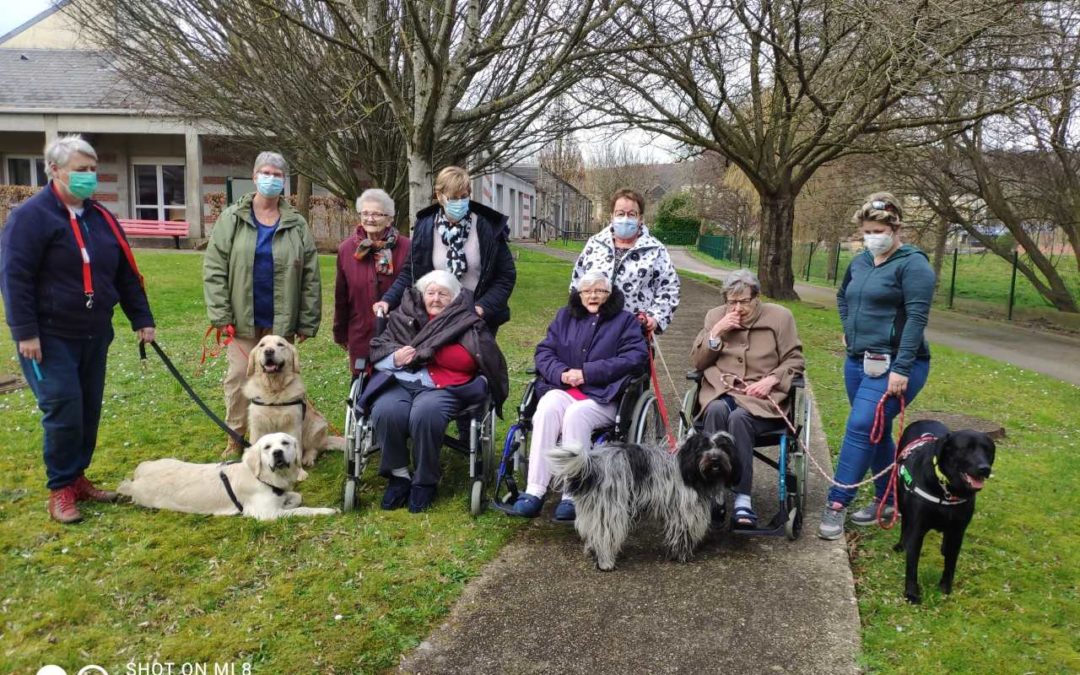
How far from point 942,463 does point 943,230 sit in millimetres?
19809

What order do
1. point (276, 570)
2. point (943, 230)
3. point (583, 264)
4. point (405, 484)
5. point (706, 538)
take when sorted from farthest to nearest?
point (943, 230) → point (583, 264) → point (405, 484) → point (706, 538) → point (276, 570)

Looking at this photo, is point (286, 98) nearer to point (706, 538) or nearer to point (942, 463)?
point (706, 538)

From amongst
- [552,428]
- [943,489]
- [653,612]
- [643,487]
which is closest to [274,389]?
[552,428]

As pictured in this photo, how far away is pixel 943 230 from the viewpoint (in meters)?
20.4

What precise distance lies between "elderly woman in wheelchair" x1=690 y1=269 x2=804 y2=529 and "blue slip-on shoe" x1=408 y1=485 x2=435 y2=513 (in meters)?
1.67

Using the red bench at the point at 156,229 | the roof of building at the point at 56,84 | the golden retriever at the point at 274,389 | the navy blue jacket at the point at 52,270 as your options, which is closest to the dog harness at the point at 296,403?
the golden retriever at the point at 274,389

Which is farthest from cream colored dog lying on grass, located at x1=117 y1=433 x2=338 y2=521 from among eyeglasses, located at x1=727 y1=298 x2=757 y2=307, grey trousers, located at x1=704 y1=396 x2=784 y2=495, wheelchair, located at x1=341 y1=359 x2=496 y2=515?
eyeglasses, located at x1=727 y1=298 x2=757 y2=307

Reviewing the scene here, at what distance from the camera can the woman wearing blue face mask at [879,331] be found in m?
3.89

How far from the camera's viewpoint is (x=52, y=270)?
3.84 m

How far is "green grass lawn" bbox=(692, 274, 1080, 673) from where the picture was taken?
298 centimetres

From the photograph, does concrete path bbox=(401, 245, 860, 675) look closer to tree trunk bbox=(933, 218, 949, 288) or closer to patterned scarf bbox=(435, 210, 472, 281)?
patterned scarf bbox=(435, 210, 472, 281)

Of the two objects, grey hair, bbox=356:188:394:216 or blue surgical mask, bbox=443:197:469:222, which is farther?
grey hair, bbox=356:188:394:216

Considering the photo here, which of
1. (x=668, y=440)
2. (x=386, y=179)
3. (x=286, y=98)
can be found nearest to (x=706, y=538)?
(x=668, y=440)

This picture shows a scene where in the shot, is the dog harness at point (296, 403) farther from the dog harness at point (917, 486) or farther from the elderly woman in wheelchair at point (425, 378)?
the dog harness at point (917, 486)
